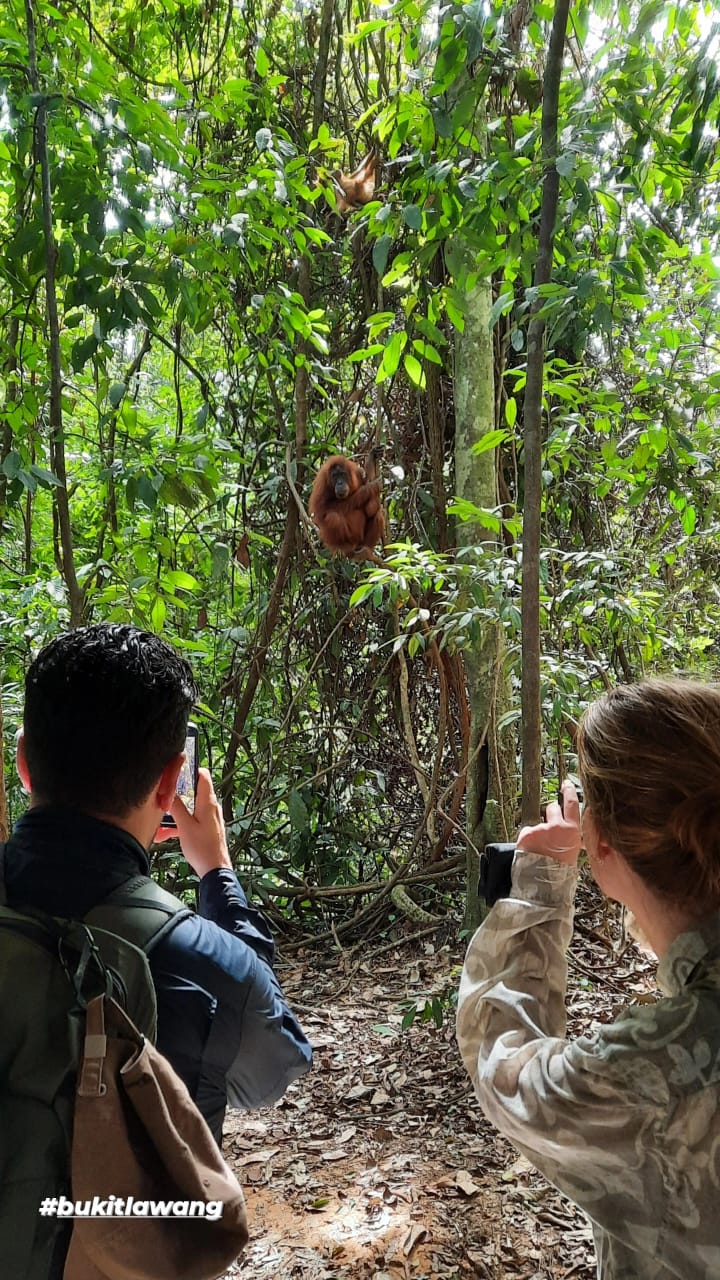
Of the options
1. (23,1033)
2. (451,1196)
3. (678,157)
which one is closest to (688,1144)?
(23,1033)

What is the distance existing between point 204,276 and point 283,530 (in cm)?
249

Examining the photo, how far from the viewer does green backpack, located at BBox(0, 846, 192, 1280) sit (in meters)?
0.86

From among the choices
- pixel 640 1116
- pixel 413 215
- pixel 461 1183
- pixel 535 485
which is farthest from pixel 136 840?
pixel 461 1183

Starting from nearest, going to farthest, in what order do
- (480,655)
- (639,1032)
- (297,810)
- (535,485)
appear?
(639,1032)
(535,485)
(480,655)
(297,810)

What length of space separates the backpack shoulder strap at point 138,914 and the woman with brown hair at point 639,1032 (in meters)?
0.43

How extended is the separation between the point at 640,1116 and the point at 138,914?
575 millimetres

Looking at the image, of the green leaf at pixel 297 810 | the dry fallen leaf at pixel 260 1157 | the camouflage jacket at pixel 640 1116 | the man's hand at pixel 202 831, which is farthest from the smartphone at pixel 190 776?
the green leaf at pixel 297 810

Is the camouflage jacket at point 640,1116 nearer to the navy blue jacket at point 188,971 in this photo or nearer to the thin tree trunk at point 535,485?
the navy blue jacket at point 188,971

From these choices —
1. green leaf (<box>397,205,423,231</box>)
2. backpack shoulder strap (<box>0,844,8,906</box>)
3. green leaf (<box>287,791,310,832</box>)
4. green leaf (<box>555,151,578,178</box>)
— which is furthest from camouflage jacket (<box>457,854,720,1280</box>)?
green leaf (<box>287,791,310,832</box>)

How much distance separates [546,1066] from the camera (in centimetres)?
103

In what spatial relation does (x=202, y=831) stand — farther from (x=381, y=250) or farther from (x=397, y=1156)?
(x=397, y=1156)

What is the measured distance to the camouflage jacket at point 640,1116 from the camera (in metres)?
0.92

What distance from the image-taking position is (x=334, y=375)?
524 cm

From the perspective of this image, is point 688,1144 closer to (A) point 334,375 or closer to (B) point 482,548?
(B) point 482,548
